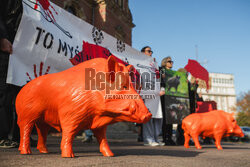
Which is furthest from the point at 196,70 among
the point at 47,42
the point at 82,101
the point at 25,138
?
the point at 25,138

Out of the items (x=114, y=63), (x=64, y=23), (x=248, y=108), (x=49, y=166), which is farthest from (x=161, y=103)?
(x=248, y=108)

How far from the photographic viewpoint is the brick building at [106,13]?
12.0 meters

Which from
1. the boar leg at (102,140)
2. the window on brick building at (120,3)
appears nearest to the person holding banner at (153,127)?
the boar leg at (102,140)

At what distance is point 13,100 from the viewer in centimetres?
354

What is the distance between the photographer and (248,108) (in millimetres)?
30328

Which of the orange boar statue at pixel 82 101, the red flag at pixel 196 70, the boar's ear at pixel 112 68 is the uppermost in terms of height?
the red flag at pixel 196 70

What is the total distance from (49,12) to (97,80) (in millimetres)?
2331

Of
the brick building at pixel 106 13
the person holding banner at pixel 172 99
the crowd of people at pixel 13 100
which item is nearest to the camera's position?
the crowd of people at pixel 13 100

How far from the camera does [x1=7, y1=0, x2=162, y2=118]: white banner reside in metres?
3.29

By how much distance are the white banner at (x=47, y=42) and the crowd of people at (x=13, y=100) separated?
0.17 m

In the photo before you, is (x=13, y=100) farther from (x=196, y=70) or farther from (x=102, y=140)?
(x=196, y=70)

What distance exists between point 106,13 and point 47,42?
10.8 meters

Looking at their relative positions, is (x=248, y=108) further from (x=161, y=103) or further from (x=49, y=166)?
(x=49, y=166)

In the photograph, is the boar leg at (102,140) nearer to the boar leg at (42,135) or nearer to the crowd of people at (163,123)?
the boar leg at (42,135)
